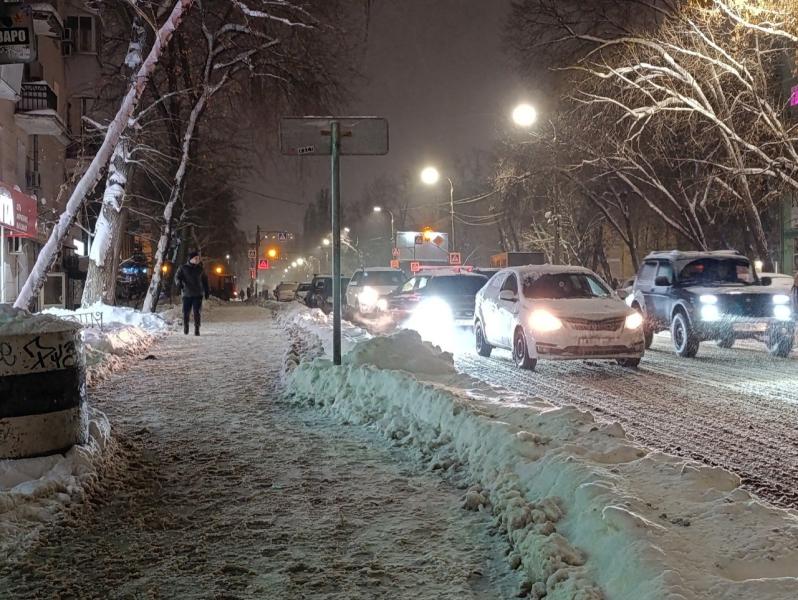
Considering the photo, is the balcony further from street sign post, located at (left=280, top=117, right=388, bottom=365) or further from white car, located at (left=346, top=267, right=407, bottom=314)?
street sign post, located at (left=280, top=117, right=388, bottom=365)

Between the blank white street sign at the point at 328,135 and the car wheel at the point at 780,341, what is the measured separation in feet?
27.9

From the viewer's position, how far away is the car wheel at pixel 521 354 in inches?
478

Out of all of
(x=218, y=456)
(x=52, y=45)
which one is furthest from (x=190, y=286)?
(x=52, y=45)

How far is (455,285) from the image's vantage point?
18.6m

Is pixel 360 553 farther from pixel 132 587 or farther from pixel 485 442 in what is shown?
pixel 485 442

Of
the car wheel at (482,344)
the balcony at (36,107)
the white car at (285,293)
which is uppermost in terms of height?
the balcony at (36,107)

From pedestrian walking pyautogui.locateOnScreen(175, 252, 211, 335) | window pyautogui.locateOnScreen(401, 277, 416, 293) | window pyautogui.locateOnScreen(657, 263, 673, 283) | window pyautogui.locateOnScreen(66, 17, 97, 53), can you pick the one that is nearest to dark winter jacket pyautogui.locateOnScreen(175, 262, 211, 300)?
pedestrian walking pyautogui.locateOnScreen(175, 252, 211, 335)

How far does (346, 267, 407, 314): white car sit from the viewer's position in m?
24.3

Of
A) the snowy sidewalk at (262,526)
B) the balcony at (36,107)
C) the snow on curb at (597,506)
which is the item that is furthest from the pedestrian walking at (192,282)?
the snow on curb at (597,506)

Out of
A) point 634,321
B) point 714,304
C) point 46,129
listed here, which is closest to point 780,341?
point 714,304

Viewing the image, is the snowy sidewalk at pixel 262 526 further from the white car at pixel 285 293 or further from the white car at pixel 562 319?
the white car at pixel 285 293

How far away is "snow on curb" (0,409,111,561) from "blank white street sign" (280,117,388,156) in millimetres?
4954

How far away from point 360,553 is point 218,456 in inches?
101

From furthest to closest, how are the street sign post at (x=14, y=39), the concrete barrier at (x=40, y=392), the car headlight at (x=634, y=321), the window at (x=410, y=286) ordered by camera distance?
the window at (x=410, y=286)
the car headlight at (x=634, y=321)
the street sign post at (x=14, y=39)
the concrete barrier at (x=40, y=392)
